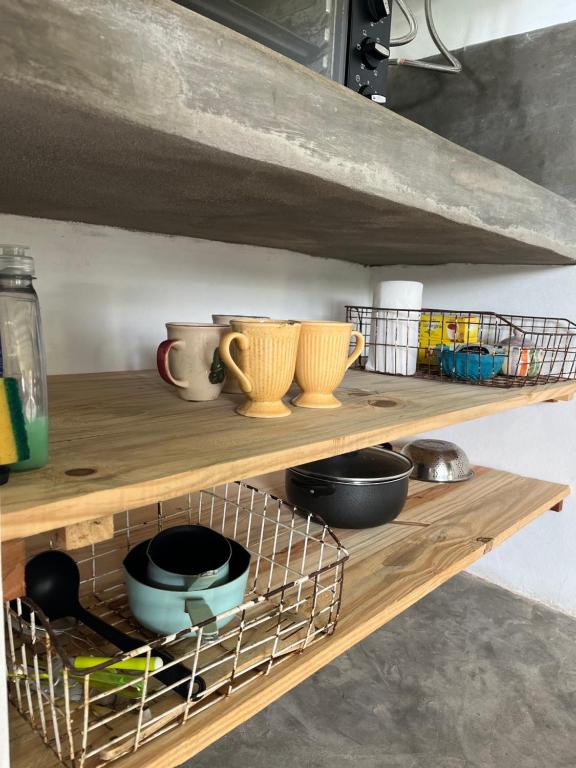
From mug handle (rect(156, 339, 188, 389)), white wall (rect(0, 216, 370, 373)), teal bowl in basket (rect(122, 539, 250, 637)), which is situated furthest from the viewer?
white wall (rect(0, 216, 370, 373))

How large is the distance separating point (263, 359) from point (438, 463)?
0.85m

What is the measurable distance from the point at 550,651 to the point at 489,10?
5.25 feet

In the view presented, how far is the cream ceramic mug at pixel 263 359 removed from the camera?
655mm

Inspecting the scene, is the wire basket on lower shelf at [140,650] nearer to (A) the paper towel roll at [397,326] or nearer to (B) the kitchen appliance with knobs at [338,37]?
(A) the paper towel roll at [397,326]

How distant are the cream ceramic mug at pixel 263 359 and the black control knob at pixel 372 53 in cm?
45

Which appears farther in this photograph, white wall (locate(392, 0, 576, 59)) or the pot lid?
white wall (locate(392, 0, 576, 59))

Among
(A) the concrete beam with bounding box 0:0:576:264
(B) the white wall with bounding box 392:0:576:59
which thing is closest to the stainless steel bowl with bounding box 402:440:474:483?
(A) the concrete beam with bounding box 0:0:576:264

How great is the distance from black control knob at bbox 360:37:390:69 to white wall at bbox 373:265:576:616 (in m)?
0.77

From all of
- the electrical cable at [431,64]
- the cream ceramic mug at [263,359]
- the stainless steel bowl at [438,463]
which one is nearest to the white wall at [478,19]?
the electrical cable at [431,64]

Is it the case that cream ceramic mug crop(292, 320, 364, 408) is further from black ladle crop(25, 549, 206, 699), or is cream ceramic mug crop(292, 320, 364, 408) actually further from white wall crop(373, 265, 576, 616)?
white wall crop(373, 265, 576, 616)

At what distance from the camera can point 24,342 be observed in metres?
0.46

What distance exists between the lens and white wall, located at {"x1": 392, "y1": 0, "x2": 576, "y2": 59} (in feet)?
4.22

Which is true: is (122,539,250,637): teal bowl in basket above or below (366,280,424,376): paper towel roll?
below

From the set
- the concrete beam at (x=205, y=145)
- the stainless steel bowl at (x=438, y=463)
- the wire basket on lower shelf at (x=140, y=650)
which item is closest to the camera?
the concrete beam at (x=205, y=145)
